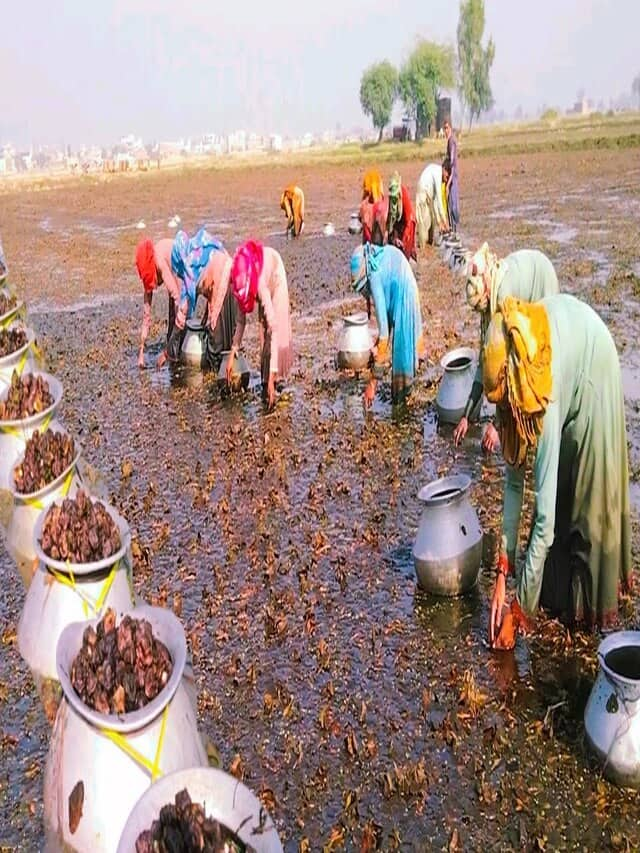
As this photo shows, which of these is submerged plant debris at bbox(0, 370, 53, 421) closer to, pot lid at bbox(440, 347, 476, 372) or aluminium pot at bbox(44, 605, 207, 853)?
pot lid at bbox(440, 347, 476, 372)

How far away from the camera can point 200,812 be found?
2.68 metres

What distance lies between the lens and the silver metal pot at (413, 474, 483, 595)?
217 inches

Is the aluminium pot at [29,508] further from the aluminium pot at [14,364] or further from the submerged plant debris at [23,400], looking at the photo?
the aluminium pot at [14,364]

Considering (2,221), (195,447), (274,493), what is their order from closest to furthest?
1. (274,493)
2. (195,447)
3. (2,221)

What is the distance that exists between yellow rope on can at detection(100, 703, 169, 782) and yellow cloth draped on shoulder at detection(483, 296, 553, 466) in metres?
2.07

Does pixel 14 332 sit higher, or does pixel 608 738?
pixel 14 332

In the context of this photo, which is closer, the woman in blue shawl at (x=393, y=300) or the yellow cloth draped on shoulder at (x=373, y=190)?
the woman in blue shawl at (x=393, y=300)

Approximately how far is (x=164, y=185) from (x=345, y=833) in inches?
2005

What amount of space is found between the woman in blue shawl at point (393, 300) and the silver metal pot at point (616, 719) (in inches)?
200

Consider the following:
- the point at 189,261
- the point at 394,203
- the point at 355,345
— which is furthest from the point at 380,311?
the point at 394,203

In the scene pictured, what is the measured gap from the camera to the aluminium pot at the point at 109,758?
3.23 meters

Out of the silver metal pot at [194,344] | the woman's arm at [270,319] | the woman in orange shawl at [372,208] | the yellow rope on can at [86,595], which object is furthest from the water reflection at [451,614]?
the woman in orange shawl at [372,208]

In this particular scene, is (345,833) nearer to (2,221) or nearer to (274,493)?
(274,493)

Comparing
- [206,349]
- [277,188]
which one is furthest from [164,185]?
[206,349]
